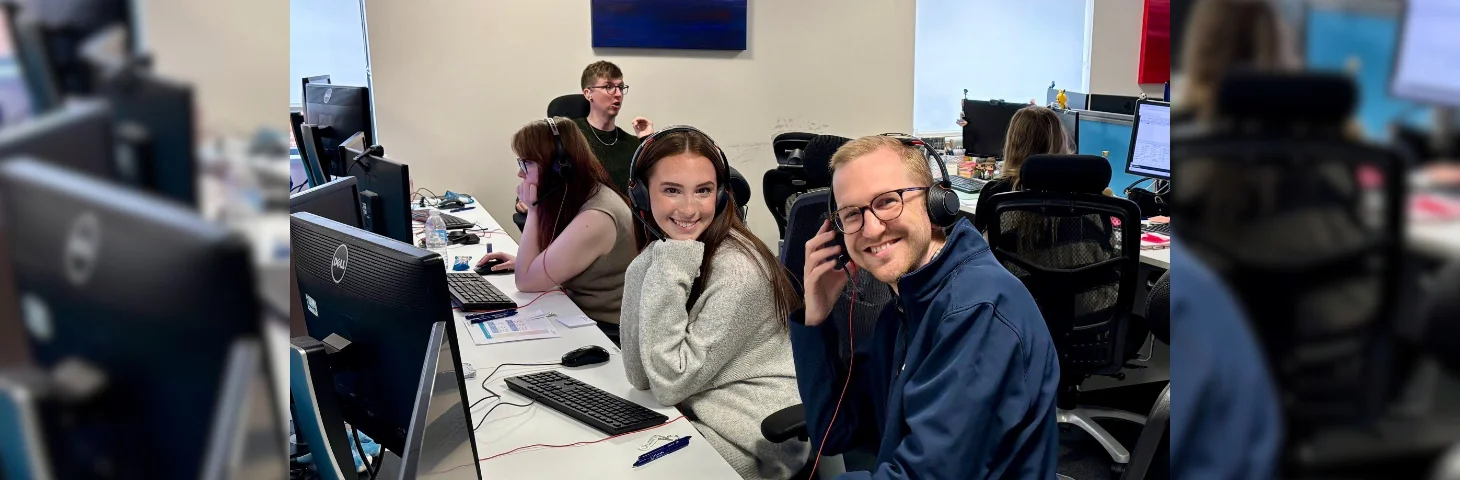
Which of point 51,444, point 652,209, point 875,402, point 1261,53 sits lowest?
point 875,402

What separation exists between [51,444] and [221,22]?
5.2 inches

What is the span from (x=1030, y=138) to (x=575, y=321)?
191cm

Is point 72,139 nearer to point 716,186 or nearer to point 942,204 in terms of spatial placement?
Result: point 942,204

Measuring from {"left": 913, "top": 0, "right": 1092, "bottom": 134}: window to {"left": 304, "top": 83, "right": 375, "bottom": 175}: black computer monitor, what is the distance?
11.8 ft

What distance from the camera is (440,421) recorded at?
47.9 inches

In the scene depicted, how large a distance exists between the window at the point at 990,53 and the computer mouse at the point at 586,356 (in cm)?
422

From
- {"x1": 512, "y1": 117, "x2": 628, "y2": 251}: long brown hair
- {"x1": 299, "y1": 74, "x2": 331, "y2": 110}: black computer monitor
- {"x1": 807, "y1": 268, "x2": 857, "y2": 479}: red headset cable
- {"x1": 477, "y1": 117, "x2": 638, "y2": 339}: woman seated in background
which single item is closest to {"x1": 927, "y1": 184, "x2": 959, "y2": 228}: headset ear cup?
{"x1": 807, "y1": 268, "x2": 857, "y2": 479}: red headset cable

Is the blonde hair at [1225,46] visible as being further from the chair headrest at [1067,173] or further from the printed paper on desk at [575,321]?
the chair headrest at [1067,173]

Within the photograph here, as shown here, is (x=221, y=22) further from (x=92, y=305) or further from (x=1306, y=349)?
(x=1306, y=349)

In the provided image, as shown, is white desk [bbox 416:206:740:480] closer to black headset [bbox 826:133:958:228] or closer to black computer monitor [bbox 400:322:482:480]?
black computer monitor [bbox 400:322:482:480]

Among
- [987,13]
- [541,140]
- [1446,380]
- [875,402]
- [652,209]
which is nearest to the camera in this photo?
[1446,380]

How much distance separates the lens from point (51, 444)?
0.25 meters

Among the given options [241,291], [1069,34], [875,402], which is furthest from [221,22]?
[1069,34]

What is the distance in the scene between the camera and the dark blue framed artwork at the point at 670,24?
16.3 ft
